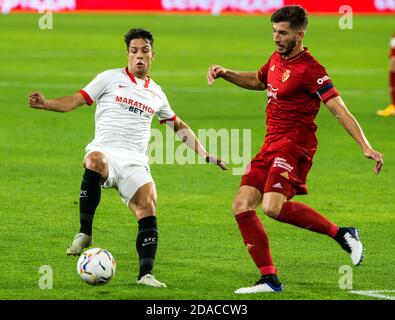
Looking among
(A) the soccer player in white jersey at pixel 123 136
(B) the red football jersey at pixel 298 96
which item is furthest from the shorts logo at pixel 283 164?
(A) the soccer player in white jersey at pixel 123 136

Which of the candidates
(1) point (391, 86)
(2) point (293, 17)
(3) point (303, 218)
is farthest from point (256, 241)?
(1) point (391, 86)

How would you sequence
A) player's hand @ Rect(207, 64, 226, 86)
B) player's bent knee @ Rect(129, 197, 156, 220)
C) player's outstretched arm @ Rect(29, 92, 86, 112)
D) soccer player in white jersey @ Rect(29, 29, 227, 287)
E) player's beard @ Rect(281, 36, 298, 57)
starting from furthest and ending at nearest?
player's hand @ Rect(207, 64, 226, 86) → soccer player in white jersey @ Rect(29, 29, 227, 287) → player's bent knee @ Rect(129, 197, 156, 220) → player's outstretched arm @ Rect(29, 92, 86, 112) → player's beard @ Rect(281, 36, 298, 57)

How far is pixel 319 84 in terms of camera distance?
894 centimetres

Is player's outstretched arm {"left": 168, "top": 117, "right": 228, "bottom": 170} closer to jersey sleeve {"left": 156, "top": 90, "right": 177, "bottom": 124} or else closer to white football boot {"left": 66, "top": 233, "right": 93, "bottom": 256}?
jersey sleeve {"left": 156, "top": 90, "right": 177, "bottom": 124}

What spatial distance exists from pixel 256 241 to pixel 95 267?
4.06ft

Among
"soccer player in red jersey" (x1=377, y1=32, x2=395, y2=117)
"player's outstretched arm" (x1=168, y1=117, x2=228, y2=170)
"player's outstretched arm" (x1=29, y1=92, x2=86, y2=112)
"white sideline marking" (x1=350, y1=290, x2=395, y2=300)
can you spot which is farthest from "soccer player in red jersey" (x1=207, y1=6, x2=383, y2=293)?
"soccer player in red jersey" (x1=377, y1=32, x2=395, y2=117)

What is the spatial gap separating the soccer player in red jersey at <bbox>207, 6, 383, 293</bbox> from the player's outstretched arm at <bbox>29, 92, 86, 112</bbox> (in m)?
1.53

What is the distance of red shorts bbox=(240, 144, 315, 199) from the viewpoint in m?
8.91

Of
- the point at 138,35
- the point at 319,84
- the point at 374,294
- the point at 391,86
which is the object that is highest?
the point at 391,86

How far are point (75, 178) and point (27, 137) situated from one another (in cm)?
339

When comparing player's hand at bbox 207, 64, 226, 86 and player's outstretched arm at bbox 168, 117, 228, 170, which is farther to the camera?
player's outstretched arm at bbox 168, 117, 228, 170

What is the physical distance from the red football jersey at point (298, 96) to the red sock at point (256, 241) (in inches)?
26.0

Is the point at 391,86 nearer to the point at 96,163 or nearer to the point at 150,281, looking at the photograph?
the point at 96,163
